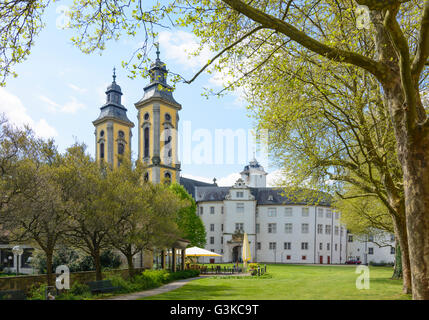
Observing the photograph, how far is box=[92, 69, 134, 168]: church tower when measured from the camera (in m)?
70.8

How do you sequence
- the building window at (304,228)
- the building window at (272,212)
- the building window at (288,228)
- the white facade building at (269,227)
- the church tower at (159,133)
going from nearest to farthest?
the church tower at (159,133)
the white facade building at (269,227)
the building window at (304,228)
the building window at (288,228)
the building window at (272,212)

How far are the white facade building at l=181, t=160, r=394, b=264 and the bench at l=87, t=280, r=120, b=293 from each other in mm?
48226

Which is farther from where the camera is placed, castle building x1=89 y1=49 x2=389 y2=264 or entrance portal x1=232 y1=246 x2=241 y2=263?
entrance portal x1=232 y1=246 x2=241 y2=263

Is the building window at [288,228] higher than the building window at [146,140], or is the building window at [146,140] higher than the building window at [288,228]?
the building window at [146,140]

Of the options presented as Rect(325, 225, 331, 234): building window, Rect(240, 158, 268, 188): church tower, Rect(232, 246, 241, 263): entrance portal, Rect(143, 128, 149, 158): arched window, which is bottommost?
Rect(232, 246, 241, 263): entrance portal

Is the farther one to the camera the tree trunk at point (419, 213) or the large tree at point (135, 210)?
the large tree at point (135, 210)

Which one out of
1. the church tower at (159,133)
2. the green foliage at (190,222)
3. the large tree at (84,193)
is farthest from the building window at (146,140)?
the large tree at (84,193)

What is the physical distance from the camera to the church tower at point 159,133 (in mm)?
60656

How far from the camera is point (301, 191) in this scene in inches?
786

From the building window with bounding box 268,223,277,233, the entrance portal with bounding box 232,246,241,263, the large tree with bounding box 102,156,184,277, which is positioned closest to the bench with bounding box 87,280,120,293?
the large tree with bounding box 102,156,184,277

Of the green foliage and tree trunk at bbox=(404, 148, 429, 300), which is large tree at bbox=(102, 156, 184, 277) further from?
the green foliage

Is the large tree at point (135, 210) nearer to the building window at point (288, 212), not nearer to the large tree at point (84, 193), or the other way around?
the large tree at point (84, 193)

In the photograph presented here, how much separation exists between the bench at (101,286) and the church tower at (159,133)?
3951cm

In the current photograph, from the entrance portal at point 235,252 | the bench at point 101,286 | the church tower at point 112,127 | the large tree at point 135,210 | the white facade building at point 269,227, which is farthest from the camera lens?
the church tower at point 112,127
